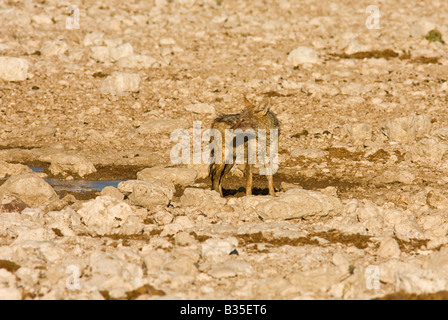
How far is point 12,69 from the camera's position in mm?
16516

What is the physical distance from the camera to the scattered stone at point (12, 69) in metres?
16.5

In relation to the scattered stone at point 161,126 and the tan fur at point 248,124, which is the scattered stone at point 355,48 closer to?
the scattered stone at point 161,126

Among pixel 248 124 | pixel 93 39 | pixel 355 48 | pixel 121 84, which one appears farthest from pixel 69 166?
pixel 355 48

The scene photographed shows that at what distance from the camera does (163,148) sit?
44.2 ft

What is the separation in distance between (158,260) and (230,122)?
3808mm

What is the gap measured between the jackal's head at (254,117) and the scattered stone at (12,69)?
25.7 feet

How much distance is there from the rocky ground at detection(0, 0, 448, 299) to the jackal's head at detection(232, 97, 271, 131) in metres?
1.07

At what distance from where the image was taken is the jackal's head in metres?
Result: 10.6

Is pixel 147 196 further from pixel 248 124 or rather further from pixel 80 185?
pixel 80 185

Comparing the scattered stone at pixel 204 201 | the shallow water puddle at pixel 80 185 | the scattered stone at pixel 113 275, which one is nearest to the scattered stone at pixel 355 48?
the shallow water puddle at pixel 80 185

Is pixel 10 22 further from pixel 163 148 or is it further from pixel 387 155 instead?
pixel 387 155

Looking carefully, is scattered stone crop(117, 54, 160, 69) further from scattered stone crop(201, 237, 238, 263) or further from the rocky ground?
scattered stone crop(201, 237, 238, 263)

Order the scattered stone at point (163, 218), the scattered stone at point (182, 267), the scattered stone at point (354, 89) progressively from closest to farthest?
the scattered stone at point (182, 267) → the scattered stone at point (163, 218) → the scattered stone at point (354, 89)
